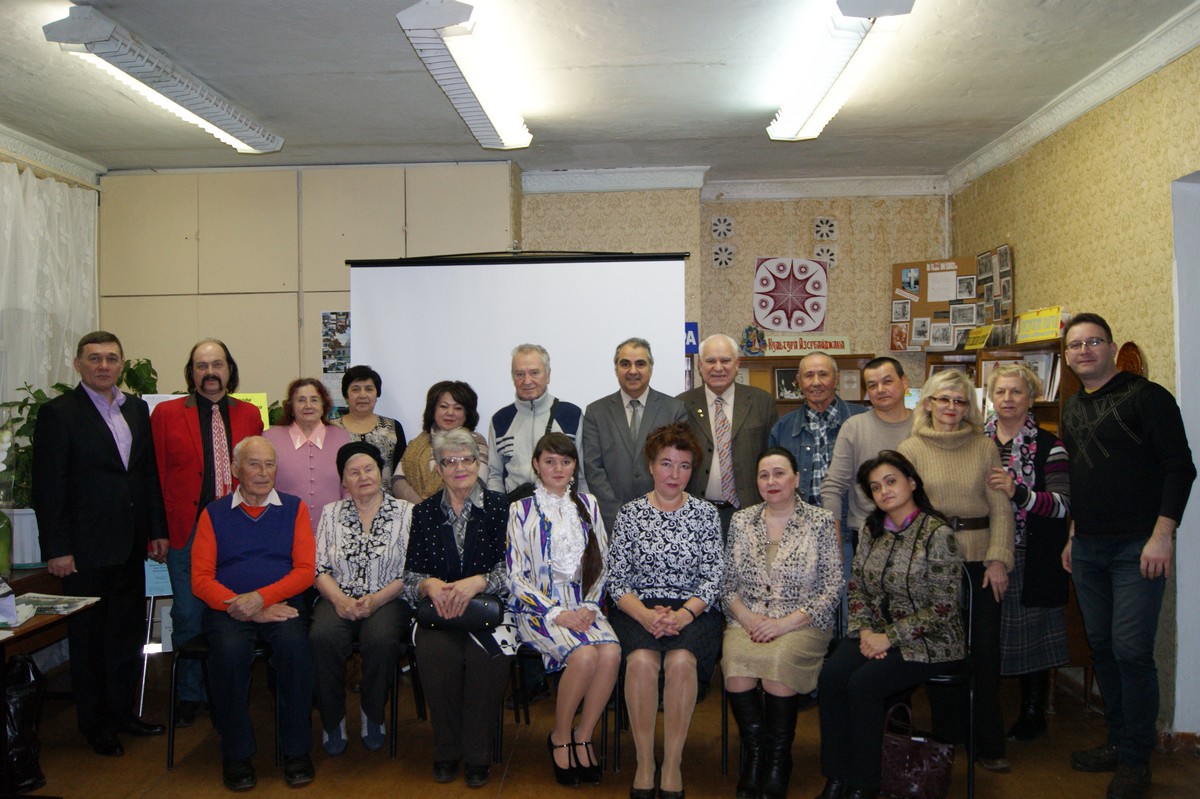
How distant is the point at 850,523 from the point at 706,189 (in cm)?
336

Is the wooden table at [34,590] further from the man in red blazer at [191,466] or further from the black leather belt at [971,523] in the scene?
the black leather belt at [971,523]

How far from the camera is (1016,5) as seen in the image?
3350 millimetres

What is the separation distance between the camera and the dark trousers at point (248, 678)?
308 cm

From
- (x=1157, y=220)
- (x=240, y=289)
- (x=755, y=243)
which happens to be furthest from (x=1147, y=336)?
(x=240, y=289)

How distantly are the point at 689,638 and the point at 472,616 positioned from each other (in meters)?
0.78

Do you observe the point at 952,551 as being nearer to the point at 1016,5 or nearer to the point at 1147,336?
the point at 1147,336

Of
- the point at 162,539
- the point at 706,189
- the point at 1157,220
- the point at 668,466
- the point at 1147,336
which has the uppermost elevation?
the point at 706,189

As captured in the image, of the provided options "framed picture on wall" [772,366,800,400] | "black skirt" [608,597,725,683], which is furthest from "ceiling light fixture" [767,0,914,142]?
"black skirt" [608,597,725,683]

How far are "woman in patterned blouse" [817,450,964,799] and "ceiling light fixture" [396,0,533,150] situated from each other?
222 cm

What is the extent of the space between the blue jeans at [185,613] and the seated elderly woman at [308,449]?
1.54 ft

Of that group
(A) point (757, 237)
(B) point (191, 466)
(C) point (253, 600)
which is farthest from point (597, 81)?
(C) point (253, 600)

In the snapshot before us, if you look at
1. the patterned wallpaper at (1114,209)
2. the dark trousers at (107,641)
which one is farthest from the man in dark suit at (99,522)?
the patterned wallpaper at (1114,209)

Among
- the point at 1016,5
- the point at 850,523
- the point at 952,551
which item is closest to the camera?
the point at 952,551

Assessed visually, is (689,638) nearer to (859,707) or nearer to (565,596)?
(565,596)
